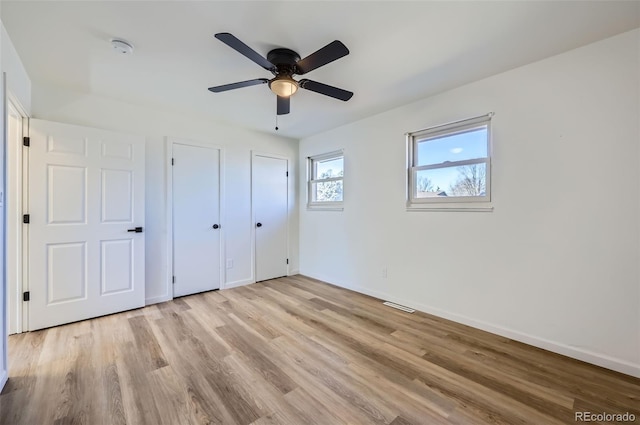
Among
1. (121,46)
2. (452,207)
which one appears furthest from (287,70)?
(452,207)

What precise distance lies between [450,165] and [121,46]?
10.3 ft

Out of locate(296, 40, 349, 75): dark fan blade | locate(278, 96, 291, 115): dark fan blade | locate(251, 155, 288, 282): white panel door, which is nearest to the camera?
locate(296, 40, 349, 75): dark fan blade

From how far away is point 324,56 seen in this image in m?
1.75

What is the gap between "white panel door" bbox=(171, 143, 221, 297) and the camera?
349cm

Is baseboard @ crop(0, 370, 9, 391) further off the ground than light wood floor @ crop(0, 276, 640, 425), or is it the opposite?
baseboard @ crop(0, 370, 9, 391)

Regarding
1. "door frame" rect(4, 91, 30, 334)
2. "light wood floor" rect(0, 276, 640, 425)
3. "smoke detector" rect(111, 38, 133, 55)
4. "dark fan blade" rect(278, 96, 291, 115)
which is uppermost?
"smoke detector" rect(111, 38, 133, 55)

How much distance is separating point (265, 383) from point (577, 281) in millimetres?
2509

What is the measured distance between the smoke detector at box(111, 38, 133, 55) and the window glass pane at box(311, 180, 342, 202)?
112 inches

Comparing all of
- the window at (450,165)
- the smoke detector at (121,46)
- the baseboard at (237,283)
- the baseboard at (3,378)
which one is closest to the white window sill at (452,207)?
the window at (450,165)

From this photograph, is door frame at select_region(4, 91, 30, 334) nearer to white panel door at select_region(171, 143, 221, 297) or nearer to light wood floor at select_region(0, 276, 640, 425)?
light wood floor at select_region(0, 276, 640, 425)

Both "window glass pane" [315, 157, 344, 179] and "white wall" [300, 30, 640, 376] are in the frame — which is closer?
"white wall" [300, 30, 640, 376]

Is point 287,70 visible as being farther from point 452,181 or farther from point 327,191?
point 327,191

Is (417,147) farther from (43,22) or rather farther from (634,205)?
(43,22)

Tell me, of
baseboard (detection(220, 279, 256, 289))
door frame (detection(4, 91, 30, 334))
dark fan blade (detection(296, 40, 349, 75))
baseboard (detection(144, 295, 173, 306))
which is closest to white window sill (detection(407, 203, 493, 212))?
dark fan blade (detection(296, 40, 349, 75))
